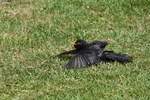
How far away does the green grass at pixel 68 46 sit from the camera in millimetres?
9414

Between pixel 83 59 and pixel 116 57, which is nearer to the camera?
pixel 83 59

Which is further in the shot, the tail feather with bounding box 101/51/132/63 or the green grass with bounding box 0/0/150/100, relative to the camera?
the tail feather with bounding box 101/51/132/63

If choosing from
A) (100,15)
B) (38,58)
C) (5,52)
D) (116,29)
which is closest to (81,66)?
(38,58)

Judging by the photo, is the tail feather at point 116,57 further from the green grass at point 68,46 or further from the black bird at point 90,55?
the green grass at point 68,46

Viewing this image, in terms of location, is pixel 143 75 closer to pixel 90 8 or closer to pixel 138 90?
pixel 138 90

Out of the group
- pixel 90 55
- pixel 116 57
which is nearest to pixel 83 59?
pixel 90 55

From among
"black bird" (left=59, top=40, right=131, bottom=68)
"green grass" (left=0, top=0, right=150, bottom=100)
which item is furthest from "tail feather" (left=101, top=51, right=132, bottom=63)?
"green grass" (left=0, top=0, right=150, bottom=100)

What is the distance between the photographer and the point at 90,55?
10656 mm

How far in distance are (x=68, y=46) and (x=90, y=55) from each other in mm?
1321

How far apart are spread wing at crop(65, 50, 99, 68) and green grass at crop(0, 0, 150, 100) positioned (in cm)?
15

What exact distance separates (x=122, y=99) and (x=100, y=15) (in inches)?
210

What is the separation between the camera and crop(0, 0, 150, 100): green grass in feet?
30.9

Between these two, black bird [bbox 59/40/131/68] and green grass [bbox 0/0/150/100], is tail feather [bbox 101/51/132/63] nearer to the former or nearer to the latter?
black bird [bbox 59/40/131/68]

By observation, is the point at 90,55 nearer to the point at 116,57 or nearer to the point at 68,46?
the point at 116,57
